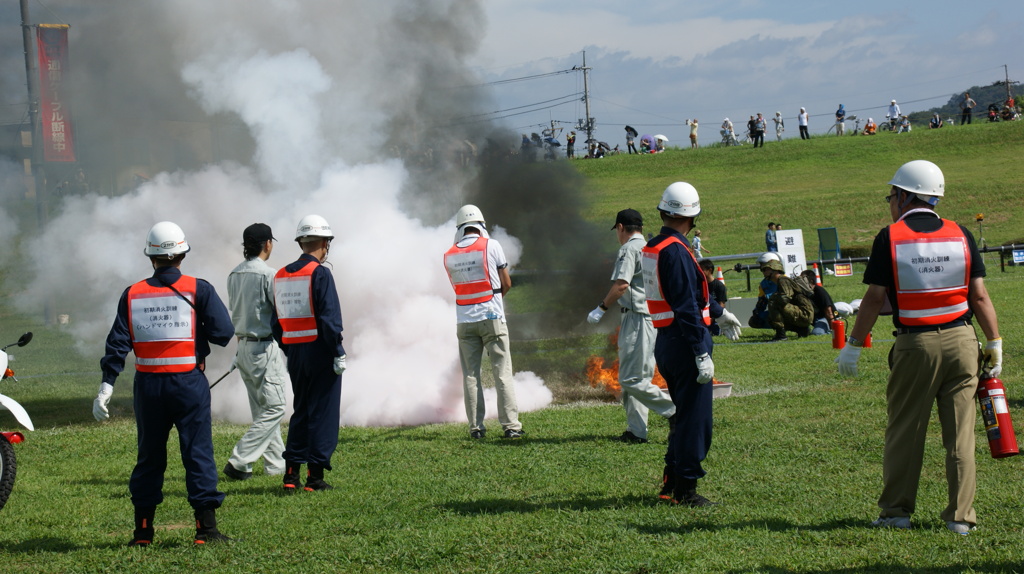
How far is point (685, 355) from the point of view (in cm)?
557

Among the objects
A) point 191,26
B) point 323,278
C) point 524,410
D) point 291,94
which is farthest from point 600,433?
point 191,26

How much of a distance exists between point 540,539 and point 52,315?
17.5 m

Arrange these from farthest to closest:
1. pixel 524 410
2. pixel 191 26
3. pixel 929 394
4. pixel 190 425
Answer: pixel 191 26, pixel 524 410, pixel 190 425, pixel 929 394

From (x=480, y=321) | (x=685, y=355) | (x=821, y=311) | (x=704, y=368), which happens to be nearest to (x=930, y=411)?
(x=704, y=368)

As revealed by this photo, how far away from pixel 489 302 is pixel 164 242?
3730 mm

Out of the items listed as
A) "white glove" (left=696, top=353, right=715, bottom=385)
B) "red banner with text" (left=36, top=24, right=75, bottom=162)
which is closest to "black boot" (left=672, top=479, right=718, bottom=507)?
"white glove" (left=696, top=353, right=715, bottom=385)

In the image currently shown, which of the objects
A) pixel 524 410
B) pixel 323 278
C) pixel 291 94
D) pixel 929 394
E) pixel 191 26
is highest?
pixel 191 26

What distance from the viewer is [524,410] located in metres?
10.2

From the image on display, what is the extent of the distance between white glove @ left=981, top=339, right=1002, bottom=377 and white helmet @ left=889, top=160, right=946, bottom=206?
0.82 m

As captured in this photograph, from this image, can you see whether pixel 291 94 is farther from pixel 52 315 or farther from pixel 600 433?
pixel 52 315

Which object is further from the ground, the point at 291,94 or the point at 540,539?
the point at 291,94

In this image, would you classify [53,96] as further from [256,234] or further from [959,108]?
[959,108]

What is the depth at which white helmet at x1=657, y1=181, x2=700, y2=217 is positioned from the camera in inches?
229

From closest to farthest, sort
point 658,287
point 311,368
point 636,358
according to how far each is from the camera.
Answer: point 658,287 → point 311,368 → point 636,358
